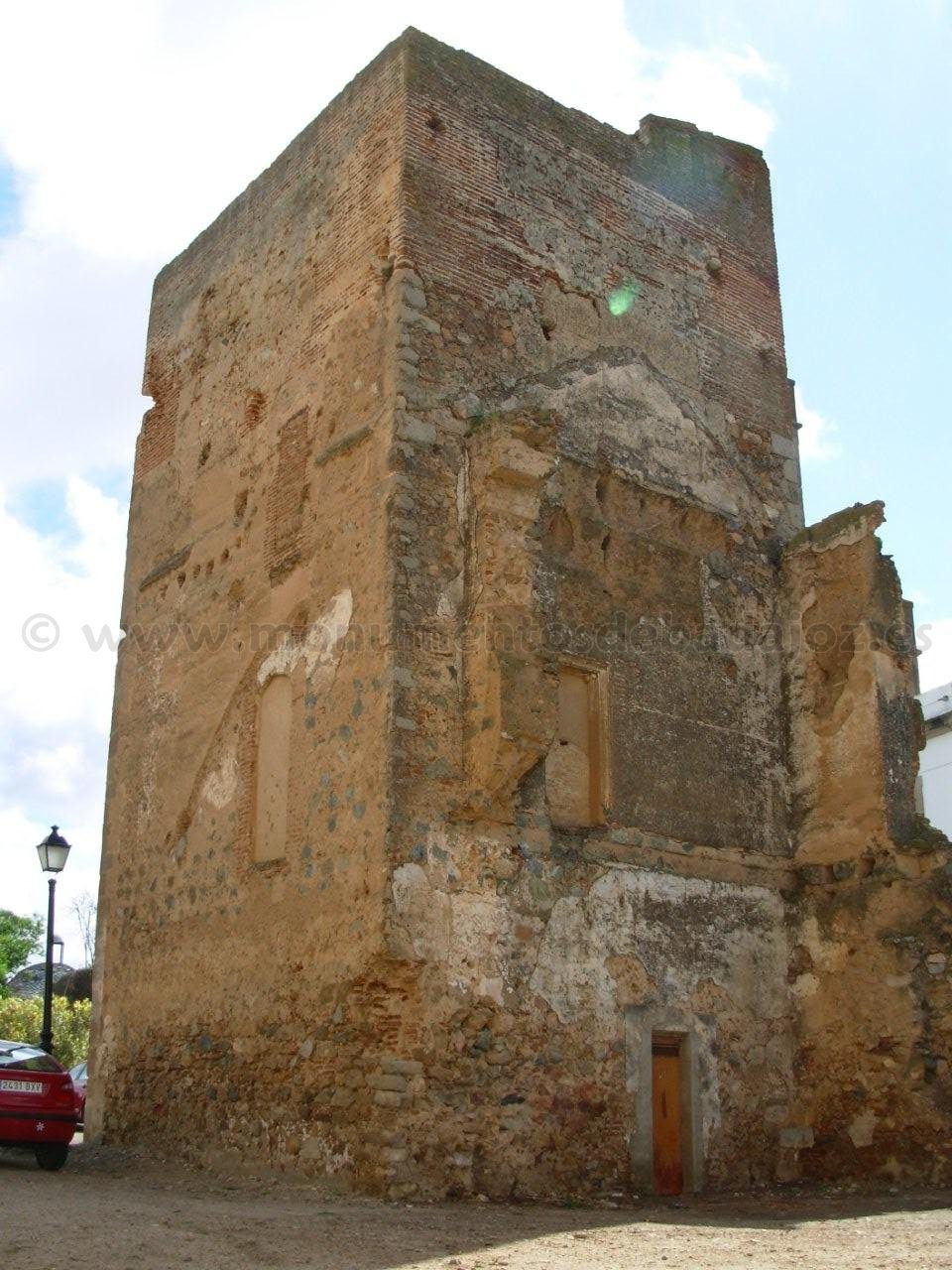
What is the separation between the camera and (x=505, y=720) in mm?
10977

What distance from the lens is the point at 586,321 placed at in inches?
536

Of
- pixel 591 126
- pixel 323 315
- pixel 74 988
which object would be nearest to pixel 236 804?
pixel 323 315

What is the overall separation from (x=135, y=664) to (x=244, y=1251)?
873 cm

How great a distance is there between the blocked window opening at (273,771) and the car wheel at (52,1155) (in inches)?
118

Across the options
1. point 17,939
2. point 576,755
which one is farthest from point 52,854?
point 17,939

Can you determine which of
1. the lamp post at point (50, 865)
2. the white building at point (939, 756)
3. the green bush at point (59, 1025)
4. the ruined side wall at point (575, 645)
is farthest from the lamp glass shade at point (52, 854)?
the white building at point (939, 756)

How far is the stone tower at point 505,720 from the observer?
10.9 m

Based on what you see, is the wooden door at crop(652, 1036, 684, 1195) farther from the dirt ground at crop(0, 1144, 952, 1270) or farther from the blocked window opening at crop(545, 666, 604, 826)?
the blocked window opening at crop(545, 666, 604, 826)

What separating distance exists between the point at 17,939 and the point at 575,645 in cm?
4591

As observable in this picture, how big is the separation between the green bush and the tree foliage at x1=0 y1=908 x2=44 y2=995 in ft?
71.4

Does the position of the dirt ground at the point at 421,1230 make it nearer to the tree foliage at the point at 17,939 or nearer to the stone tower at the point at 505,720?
the stone tower at the point at 505,720

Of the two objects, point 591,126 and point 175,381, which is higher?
point 591,126

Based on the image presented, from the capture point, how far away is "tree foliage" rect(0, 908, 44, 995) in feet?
167

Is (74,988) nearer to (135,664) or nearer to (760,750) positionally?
(135,664)
